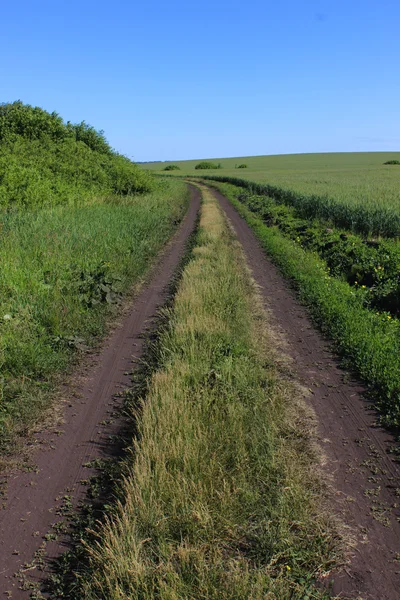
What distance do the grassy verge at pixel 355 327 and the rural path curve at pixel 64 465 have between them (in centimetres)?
302

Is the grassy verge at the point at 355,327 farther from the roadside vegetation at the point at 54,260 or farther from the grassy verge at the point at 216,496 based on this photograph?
the roadside vegetation at the point at 54,260

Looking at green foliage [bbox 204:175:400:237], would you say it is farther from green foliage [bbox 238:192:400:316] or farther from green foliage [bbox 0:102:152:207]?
green foliage [bbox 0:102:152:207]

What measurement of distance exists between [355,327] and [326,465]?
369cm

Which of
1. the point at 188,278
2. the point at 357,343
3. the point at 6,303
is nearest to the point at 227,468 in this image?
the point at 357,343

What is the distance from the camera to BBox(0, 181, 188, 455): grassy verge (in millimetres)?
5987

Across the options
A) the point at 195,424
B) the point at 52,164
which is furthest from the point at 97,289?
the point at 52,164

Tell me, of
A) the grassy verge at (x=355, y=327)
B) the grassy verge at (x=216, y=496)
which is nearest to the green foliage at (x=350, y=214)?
the grassy verge at (x=355, y=327)

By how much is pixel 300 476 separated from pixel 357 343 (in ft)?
11.3

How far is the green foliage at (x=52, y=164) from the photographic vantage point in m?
16.6

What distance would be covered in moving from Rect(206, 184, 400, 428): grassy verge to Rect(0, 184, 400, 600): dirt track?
0.24 meters

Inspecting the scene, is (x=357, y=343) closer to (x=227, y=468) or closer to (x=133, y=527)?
(x=227, y=468)

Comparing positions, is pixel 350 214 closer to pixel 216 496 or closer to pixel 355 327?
pixel 355 327

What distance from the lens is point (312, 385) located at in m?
6.18

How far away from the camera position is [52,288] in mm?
9031
